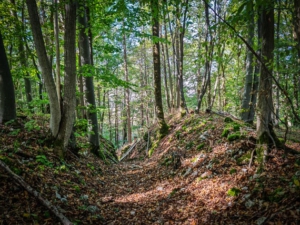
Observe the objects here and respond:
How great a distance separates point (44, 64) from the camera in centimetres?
562

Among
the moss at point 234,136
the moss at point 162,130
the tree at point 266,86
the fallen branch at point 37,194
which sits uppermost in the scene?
the tree at point 266,86

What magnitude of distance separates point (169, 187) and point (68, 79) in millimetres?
4216

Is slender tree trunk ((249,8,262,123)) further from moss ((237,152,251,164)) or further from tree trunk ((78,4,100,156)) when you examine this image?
tree trunk ((78,4,100,156))

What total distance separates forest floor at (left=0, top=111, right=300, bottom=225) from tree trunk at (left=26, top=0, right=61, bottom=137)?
87cm

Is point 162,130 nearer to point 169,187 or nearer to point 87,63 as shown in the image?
point 87,63

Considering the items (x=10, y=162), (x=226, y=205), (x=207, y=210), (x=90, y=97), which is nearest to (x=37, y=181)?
(x=10, y=162)

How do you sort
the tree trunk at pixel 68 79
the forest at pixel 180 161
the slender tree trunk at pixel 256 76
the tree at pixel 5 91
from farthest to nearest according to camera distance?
the tree at pixel 5 91
the tree trunk at pixel 68 79
the slender tree trunk at pixel 256 76
the forest at pixel 180 161

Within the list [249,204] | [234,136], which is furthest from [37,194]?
[234,136]

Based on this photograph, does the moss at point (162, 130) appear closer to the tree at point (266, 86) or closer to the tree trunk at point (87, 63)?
the tree trunk at point (87, 63)

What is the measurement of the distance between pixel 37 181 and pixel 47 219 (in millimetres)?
1095

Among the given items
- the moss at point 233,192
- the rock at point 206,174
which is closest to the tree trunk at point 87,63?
the rock at point 206,174

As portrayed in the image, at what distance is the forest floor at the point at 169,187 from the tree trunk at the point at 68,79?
0.53 meters

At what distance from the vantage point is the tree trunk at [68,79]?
574 centimetres

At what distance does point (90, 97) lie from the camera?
354 inches
